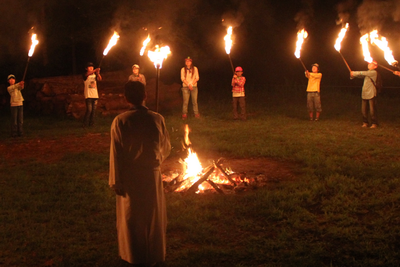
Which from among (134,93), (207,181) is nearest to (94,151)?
(207,181)

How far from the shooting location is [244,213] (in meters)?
5.73

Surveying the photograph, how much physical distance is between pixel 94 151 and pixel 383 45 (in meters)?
7.11

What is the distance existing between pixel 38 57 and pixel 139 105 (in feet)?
61.7

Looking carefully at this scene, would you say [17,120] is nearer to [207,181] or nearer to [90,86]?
[90,86]

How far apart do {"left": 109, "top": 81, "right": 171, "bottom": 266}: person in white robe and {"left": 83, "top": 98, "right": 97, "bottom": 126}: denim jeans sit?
8748 millimetres

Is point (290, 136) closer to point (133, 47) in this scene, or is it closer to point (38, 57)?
point (133, 47)

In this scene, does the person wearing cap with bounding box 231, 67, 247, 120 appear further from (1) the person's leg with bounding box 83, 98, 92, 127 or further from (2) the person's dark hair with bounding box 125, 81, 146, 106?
(2) the person's dark hair with bounding box 125, 81, 146, 106

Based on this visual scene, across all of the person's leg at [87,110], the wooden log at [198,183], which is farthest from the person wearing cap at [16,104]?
the wooden log at [198,183]

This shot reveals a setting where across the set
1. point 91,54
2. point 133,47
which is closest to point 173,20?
point 133,47

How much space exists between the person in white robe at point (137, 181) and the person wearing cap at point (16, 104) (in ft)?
26.7

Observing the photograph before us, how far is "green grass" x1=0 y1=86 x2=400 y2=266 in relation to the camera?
4.53 metres

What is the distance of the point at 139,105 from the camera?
410 centimetres

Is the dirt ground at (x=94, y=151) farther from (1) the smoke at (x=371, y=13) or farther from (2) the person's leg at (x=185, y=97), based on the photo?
(1) the smoke at (x=371, y=13)

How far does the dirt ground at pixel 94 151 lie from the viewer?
766 centimetres
